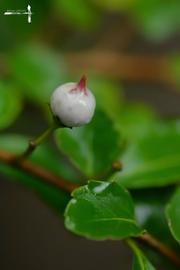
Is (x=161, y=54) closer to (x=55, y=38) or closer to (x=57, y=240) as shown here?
(x=55, y=38)

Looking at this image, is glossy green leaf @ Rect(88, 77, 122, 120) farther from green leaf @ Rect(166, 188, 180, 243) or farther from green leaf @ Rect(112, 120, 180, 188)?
green leaf @ Rect(166, 188, 180, 243)

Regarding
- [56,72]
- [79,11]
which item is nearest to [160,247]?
[56,72]

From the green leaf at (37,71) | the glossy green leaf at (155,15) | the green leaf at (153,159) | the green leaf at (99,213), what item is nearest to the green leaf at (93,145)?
the green leaf at (153,159)

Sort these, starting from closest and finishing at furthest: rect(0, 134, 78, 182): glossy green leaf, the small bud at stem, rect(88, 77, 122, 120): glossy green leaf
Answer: the small bud at stem → rect(0, 134, 78, 182): glossy green leaf → rect(88, 77, 122, 120): glossy green leaf

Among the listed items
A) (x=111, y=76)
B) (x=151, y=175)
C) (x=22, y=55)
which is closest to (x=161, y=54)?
(x=111, y=76)

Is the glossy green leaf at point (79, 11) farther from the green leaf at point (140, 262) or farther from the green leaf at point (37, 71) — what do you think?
the green leaf at point (140, 262)

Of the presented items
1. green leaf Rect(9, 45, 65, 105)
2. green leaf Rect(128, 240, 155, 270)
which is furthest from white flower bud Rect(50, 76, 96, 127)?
green leaf Rect(9, 45, 65, 105)

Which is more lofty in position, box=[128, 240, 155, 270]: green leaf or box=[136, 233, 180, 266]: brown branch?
box=[128, 240, 155, 270]: green leaf
